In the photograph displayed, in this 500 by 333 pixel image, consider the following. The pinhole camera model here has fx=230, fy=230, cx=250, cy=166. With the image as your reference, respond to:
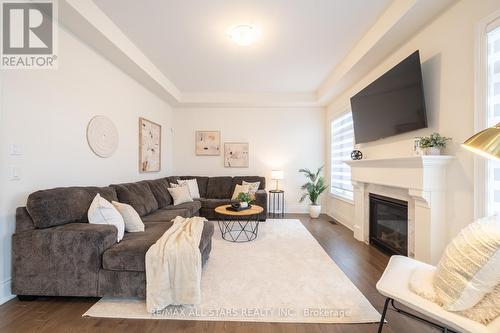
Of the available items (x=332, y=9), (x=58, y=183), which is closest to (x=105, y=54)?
(x=58, y=183)

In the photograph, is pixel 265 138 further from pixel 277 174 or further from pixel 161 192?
pixel 161 192

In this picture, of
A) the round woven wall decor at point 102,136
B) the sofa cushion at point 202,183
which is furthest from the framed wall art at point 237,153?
the round woven wall decor at point 102,136

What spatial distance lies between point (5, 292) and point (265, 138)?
4971mm

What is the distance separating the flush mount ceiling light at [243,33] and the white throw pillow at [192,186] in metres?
3.14

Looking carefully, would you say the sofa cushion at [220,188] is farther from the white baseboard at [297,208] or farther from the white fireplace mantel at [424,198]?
the white fireplace mantel at [424,198]

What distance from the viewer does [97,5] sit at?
96.6 inches

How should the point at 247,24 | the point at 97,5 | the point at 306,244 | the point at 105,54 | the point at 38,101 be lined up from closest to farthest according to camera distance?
the point at 38,101, the point at 97,5, the point at 247,24, the point at 105,54, the point at 306,244

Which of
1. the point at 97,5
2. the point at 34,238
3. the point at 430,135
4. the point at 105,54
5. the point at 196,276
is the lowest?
Result: the point at 196,276

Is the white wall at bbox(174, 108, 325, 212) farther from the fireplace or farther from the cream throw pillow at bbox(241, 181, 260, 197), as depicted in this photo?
the fireplace

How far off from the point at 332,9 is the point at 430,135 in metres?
1.70

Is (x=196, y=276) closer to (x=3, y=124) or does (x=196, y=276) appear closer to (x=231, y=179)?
(x=3, y=124)

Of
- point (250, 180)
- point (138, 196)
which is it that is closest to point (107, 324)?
point (138, 196)

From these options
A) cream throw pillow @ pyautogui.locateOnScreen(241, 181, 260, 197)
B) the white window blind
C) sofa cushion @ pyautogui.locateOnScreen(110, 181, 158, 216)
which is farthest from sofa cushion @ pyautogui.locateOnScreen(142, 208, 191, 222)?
the white window blind

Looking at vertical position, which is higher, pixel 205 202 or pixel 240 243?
pixel 205 202
